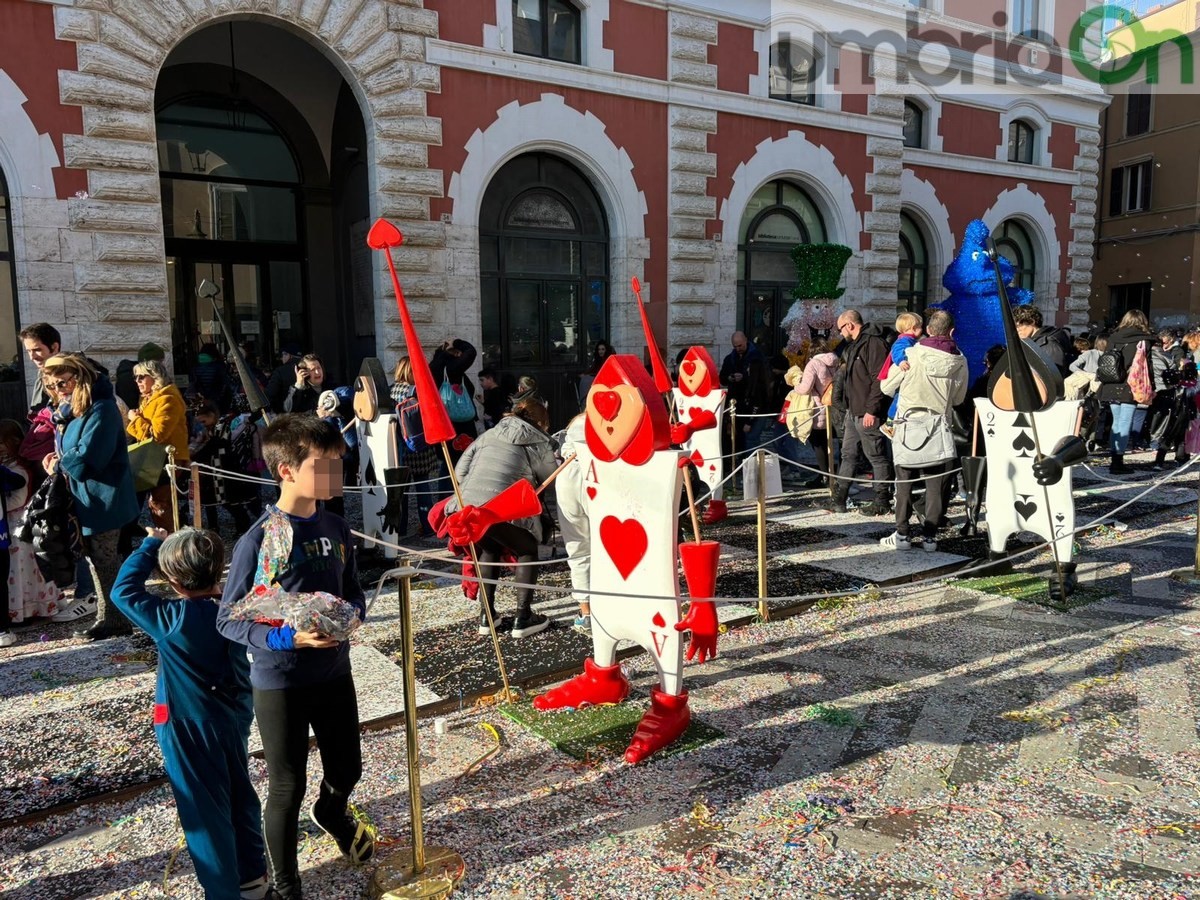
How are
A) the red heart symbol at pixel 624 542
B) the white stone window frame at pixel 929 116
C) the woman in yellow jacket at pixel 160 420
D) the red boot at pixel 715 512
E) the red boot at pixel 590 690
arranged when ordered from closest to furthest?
the red heart symbol at pixel 624 542 → the red boot at pixel 590 690 → the woman in yellow jacket at pixel 160 420 → the red boot at pixel 715 512 → the white stone window frame at pixel 929 116

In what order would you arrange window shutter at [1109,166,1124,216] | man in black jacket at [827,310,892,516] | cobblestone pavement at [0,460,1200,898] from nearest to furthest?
cobblestone pavement at [0,460,1200,898] → man in black jacket at [827,310,892,516] → window shutter at [1109,166,1124,216]

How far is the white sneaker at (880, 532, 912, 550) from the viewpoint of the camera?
6.82 metres

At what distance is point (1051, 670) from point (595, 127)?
9.75m

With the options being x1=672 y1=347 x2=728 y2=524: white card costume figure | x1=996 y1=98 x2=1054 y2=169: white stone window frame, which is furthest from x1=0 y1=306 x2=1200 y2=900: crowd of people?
x1=996 y1=98 x2=1054 y2=169: white stone window frame

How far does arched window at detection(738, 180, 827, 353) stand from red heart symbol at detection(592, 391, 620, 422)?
10352 mm

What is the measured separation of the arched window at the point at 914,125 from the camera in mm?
16219

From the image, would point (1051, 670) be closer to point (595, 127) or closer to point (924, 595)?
point (924, 595)

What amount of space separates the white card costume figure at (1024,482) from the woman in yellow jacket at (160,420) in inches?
222

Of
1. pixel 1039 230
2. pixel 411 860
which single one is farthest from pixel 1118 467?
pixel 411 860

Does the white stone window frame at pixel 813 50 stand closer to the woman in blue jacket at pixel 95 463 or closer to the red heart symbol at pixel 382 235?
the red heart symbol at pixel 382 235

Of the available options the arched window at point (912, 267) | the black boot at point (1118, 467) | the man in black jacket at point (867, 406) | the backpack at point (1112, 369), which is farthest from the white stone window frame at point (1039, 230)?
the man in black jacket at point (867, 406)

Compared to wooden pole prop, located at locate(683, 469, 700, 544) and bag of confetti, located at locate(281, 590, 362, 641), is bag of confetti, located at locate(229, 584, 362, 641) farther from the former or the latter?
wooden pole prop, located at locate(683, 469, 700, 544)

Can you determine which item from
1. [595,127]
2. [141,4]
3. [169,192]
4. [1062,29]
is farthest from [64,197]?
[1062,29]

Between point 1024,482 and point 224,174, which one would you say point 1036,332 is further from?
point 224,174
